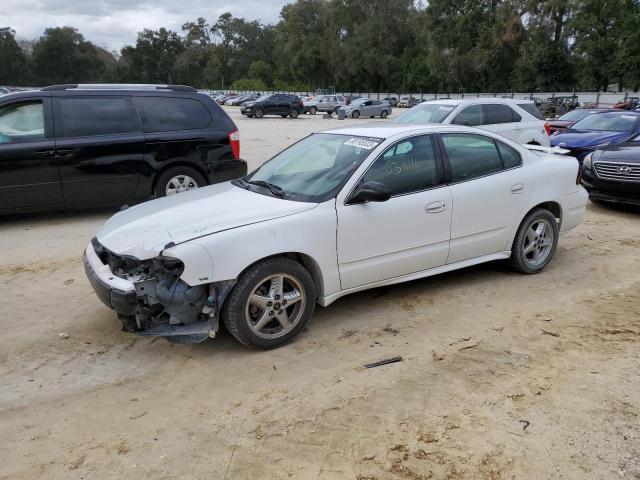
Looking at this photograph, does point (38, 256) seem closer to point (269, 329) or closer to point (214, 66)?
point (269, 329)

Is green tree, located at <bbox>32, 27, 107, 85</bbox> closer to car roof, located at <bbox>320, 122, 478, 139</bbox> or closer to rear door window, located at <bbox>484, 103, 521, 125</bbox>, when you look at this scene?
rear door window, located at <bbox>484, 103, 521, 125</bbox>

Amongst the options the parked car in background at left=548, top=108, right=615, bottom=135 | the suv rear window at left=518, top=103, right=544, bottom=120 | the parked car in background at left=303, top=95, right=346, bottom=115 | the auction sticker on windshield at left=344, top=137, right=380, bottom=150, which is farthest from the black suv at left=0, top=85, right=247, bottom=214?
the parked car in background at left=303, top=95, right=346, bottom=115

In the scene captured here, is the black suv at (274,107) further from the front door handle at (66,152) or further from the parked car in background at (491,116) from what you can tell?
the front door handle at (66,152)

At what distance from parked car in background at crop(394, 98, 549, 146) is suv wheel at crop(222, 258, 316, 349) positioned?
632cm

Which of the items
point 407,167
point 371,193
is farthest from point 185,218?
point 407,167

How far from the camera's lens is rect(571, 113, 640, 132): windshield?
11164 millimetres

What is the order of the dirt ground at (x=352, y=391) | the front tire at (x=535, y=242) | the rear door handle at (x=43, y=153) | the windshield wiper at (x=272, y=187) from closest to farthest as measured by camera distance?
the dirt ground at (x=352, y=391), the windshield wiper at (x=272, y=187), the front tire at (x=535, y=242), the rear door handle at (x=43, y=153)

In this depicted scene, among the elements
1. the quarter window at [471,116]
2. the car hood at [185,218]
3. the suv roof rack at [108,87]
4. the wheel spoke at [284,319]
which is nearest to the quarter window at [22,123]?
the suv roof rack at [108,87]

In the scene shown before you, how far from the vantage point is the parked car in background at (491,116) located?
9797 millimetres

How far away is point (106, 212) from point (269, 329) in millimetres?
5287

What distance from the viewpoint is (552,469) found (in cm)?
271

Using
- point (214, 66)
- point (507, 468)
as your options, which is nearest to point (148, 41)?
point (214, 66)

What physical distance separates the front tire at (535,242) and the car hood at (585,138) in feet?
20.1

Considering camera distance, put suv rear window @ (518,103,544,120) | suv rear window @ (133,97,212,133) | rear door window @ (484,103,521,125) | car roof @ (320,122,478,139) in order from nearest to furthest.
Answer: car roof @ (320,122,478,139) < suv rear window @ (133,97,212,133) < rear door window @ (484,103,521,125) < suv rear window @ (518,103,544,120)
